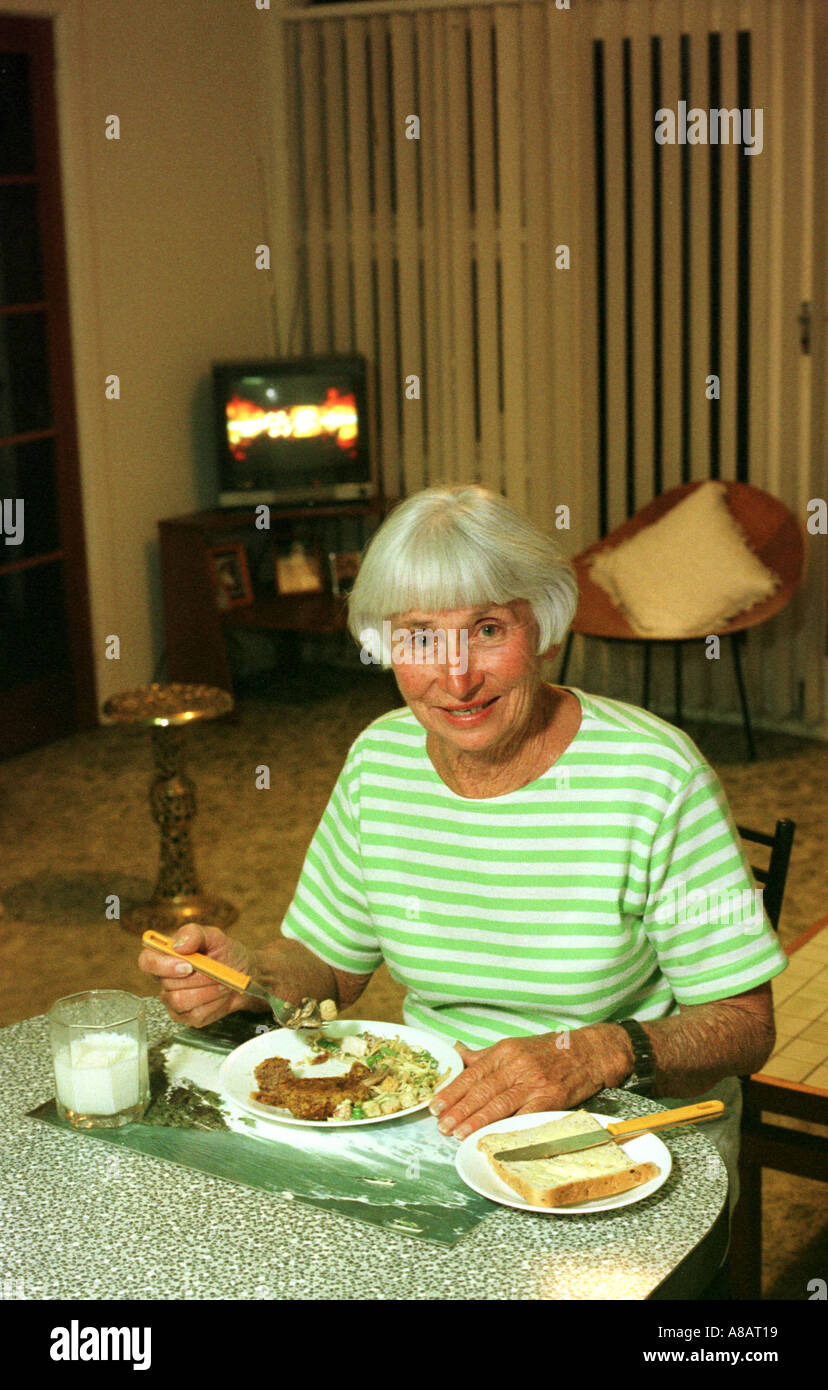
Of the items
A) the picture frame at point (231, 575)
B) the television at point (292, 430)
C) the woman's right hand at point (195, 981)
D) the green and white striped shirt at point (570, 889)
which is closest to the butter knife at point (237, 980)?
the woman's right hand at point (195, 981)

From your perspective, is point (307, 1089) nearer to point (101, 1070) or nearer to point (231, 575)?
point (101, 1070)

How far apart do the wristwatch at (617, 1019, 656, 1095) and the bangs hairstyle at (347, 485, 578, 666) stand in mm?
448

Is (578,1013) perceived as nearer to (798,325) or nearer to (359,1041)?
(359,1041)

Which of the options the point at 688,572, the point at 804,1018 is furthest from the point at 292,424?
the point at 804,1018

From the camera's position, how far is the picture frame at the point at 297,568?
6223mm

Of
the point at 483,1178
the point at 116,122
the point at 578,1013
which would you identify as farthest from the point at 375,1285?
the point at 116,122

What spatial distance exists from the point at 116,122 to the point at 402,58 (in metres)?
1.07

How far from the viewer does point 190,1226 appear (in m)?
1.30

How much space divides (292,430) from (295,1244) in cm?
510

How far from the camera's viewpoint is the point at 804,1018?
2.44m

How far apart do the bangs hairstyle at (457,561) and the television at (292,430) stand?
448 centimetres

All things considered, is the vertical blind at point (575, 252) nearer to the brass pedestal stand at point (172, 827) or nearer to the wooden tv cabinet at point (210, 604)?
the wooden tv cabinet at point (210, 604)

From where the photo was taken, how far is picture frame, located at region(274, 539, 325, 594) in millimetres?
6223

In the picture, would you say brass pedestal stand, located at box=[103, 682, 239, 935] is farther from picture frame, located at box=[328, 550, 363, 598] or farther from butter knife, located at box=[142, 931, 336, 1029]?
butter knife, located at box=[142, 931, 336, 1029]
